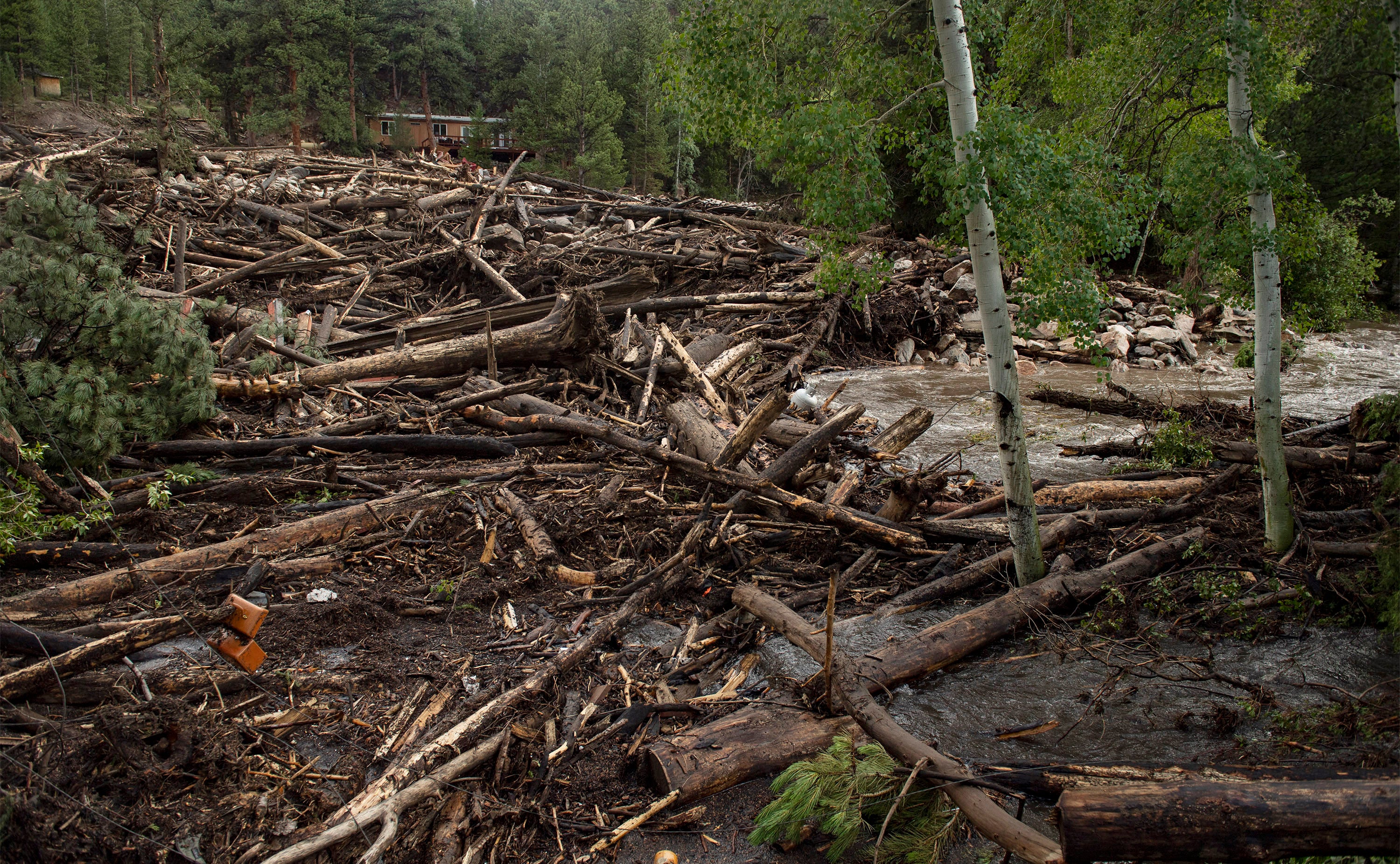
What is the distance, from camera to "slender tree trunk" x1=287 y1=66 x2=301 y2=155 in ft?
128

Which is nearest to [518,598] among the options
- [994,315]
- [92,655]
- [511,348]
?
[92,655]

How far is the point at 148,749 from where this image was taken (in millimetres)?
3471

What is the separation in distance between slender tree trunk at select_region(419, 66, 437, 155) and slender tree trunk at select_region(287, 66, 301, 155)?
707 cm

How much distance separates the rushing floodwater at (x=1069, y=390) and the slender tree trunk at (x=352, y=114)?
142ft

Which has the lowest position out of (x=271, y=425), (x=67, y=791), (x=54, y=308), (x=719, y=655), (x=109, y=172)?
(x=719, y=655)

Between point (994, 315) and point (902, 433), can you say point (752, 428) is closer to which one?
point (902, 433)

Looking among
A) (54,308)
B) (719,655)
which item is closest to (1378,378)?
(719,655)

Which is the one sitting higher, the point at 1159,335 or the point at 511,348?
the point at 511,348

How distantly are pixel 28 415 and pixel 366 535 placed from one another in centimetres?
315

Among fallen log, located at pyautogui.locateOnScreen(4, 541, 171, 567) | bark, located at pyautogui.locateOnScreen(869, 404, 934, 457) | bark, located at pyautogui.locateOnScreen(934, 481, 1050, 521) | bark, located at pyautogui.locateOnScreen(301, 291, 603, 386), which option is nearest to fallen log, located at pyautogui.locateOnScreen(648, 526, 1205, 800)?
bark, located at pyautogui.locateOnScreen(934, 481, 1050, 521)

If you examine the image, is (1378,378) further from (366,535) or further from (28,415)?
(28,415)

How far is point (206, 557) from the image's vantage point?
5656 millimetres

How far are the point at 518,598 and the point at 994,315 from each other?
414 cm

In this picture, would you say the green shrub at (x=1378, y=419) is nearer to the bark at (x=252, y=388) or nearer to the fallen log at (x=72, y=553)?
the fallen log at (x=72, y=553)
